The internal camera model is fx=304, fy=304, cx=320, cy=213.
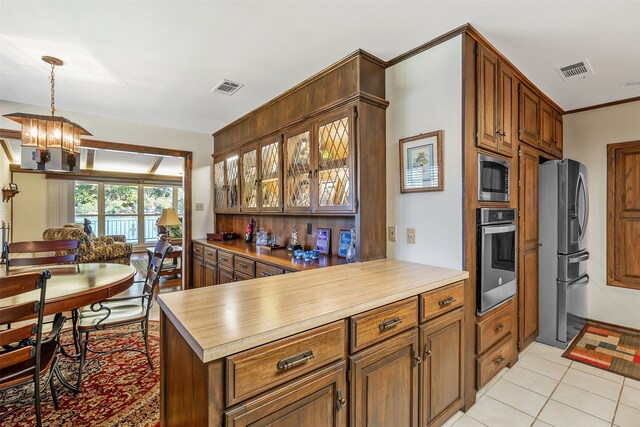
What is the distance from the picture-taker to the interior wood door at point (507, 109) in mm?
2297

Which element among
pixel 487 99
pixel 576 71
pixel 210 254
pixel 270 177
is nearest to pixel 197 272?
pixel 210 254

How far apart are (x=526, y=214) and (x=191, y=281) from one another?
4.22m

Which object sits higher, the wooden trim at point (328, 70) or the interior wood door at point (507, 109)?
the wooden trim at point (328, 70)

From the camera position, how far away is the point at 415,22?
6.28ft

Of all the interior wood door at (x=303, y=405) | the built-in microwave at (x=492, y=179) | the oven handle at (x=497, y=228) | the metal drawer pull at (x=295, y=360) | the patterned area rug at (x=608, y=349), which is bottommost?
the patterned area rug at (x=608, y=349)

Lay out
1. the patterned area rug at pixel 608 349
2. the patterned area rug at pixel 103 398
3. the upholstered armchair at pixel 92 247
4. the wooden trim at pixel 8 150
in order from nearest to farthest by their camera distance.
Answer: the patterned area rug at pixel 103 398, the patterned area rug at pixel 608 349, the upholstered armchair at pixel 92 247, the wooden trim at pixel 8 150

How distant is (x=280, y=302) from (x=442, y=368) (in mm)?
1091

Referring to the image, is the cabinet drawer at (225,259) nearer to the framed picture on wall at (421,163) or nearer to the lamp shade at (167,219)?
the framed picture on wall at (421,163)

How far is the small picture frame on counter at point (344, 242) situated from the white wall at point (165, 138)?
277cm

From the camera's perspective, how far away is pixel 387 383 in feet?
4.75

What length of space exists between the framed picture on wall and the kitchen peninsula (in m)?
0.63

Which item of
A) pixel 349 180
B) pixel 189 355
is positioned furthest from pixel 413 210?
pixel 189 355

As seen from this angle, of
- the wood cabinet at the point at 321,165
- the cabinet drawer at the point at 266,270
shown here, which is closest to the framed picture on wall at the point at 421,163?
the wood cabinet at the point at 321,165

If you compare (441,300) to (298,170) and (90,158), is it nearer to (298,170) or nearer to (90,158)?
(298,170)
